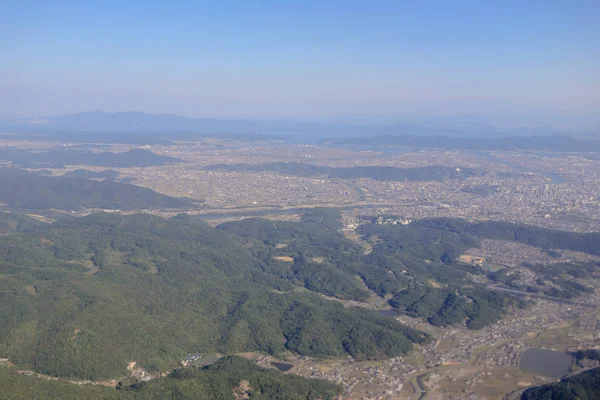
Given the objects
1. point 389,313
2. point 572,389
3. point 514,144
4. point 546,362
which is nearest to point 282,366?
point 389,313

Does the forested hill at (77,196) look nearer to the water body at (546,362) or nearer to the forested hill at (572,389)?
the water body at (546,362)

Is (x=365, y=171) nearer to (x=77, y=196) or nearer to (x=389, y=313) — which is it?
(x=77, y=196)

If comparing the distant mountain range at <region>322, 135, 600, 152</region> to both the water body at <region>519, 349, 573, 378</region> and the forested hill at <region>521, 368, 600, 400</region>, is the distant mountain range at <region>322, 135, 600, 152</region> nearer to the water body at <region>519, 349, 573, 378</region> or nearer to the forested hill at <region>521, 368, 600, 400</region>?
the water body at <region>519, 349, 573, 378</region>

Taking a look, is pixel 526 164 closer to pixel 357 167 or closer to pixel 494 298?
pixel 357 167

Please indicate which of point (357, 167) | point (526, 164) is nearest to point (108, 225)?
point (357, 167)

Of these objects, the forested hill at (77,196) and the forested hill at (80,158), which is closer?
the forested hill at (77,196)

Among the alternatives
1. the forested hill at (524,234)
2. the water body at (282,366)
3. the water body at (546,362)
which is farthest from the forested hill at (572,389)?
the forested hill at (524,234)

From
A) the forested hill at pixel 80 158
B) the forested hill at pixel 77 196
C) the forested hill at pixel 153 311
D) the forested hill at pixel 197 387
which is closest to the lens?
the forested hill at pixel 197 387
